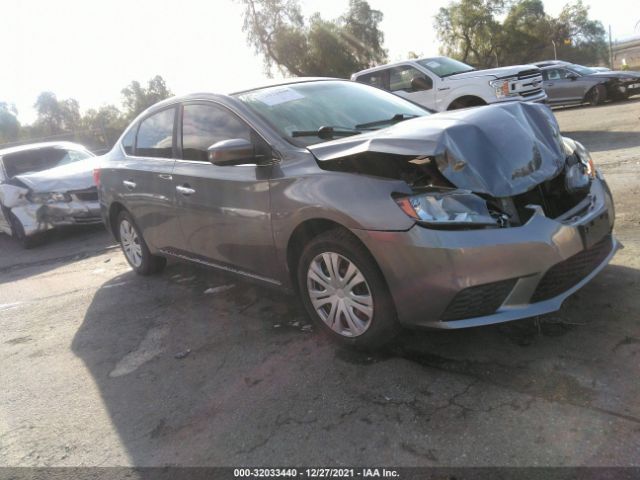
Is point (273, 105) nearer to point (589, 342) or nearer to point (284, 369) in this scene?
point (284, 369)

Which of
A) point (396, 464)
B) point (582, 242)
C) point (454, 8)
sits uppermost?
point (454, 8)

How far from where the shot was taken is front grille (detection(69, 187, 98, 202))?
26.8ft

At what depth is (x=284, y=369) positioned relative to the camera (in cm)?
329

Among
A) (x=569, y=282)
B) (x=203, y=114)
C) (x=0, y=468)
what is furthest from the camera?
(x=203, y=114)

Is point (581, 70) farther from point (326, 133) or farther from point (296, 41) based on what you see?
point (296, 41)

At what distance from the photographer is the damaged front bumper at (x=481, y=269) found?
273 cm

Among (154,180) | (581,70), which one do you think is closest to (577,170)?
(154,180)

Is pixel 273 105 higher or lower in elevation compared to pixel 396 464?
higher

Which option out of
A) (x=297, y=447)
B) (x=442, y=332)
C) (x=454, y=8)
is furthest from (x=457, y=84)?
(x=454, y=8)

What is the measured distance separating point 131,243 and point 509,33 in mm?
46001

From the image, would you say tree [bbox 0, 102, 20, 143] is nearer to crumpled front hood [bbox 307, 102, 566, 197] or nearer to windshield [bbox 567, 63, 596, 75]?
windshield [bbox 567, 63, 596, 75]

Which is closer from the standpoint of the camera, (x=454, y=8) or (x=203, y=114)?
(x=203, y=114)

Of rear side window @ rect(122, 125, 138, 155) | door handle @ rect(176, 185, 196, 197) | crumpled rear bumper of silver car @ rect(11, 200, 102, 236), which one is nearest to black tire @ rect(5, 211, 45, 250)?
crumpled rear bumper of silver car @ rect(11, 200, 102, 236)

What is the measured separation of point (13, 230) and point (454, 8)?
143ft
